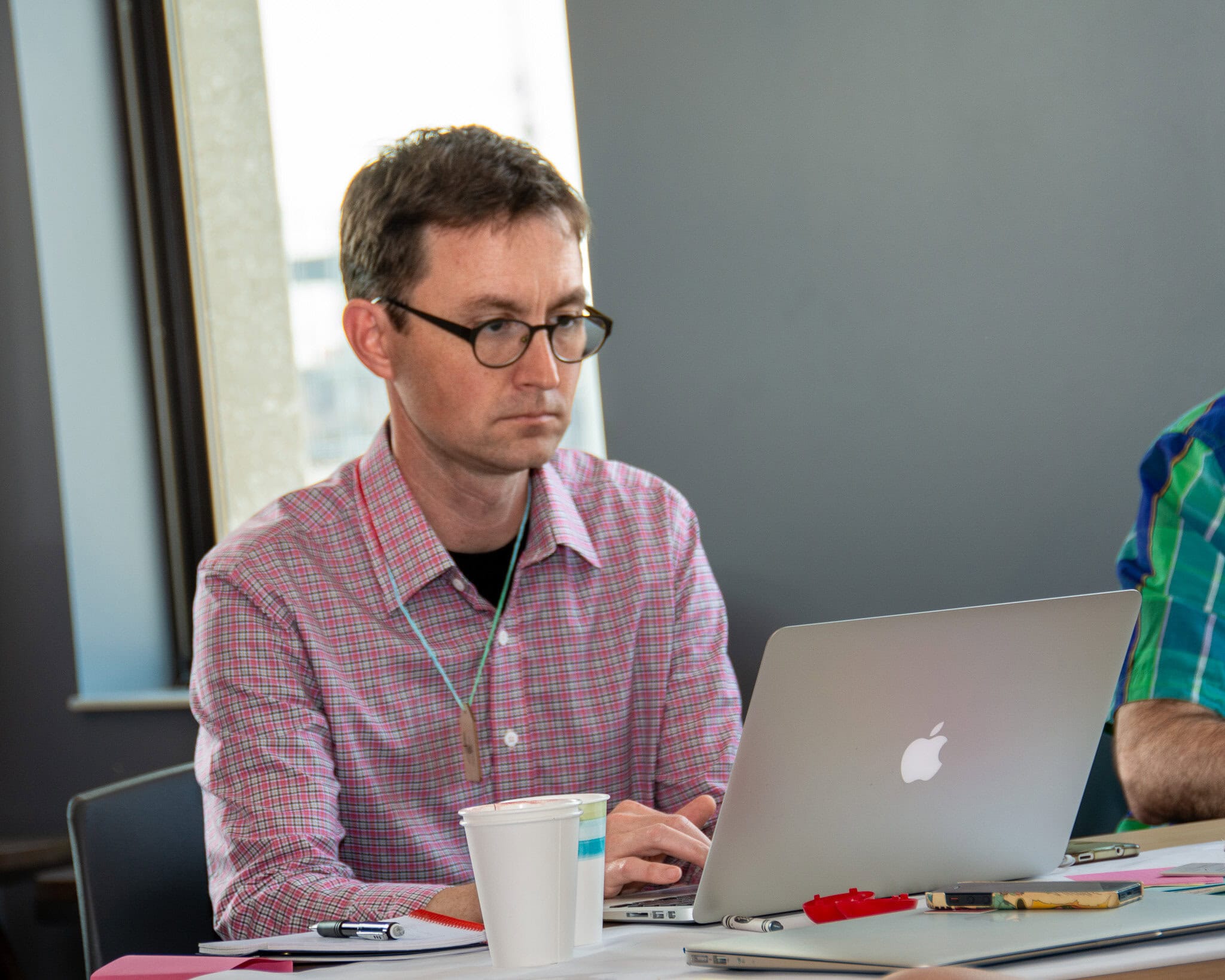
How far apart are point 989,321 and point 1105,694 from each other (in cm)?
109

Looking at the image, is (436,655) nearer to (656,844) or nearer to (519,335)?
(519,335)

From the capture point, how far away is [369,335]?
177cm

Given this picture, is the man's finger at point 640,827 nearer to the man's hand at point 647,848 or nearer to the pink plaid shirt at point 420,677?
the man's hand at point 647,848

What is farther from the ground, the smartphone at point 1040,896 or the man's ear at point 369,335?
the man's ear at point 369,335

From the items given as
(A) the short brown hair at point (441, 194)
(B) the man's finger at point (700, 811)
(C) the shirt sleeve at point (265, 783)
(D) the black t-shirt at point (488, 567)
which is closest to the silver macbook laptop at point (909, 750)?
(B) the man's finger at point (700, 811)

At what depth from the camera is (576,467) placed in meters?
1.88

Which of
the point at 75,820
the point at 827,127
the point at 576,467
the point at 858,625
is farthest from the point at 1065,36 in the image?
the point at 75,820

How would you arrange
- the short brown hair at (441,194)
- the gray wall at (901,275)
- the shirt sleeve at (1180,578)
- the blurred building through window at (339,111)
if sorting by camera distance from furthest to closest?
the blurred building through window at (339,111)
the gray wall at (901,275)
the short brown hair at (441,194)
the shirt sleeve at (1180,578)

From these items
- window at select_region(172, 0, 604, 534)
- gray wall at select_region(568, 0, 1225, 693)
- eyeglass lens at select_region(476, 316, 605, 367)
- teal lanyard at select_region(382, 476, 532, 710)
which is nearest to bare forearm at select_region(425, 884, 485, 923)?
teal lanyard at select_region(382, 476, 532, 710)

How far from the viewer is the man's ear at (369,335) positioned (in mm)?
1745

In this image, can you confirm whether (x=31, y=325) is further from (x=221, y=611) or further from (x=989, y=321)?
(x=989, y=321)

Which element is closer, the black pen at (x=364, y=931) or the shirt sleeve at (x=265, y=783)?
the black pen at (x=364, y=931)

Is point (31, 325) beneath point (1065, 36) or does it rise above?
beneath

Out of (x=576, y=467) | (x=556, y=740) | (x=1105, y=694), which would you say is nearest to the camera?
(x=1105, y=694)
